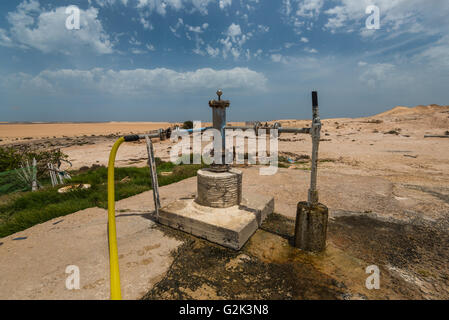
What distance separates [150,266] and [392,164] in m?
12.2

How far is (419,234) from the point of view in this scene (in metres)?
3.80

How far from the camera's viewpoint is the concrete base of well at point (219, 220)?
10.5ft

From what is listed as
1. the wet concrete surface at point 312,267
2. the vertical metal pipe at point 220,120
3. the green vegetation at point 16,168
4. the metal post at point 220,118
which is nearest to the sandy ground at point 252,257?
the wet concrete surface at point 312,267

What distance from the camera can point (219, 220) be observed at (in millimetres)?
3492

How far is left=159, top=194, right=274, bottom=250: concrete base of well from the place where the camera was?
321cm
